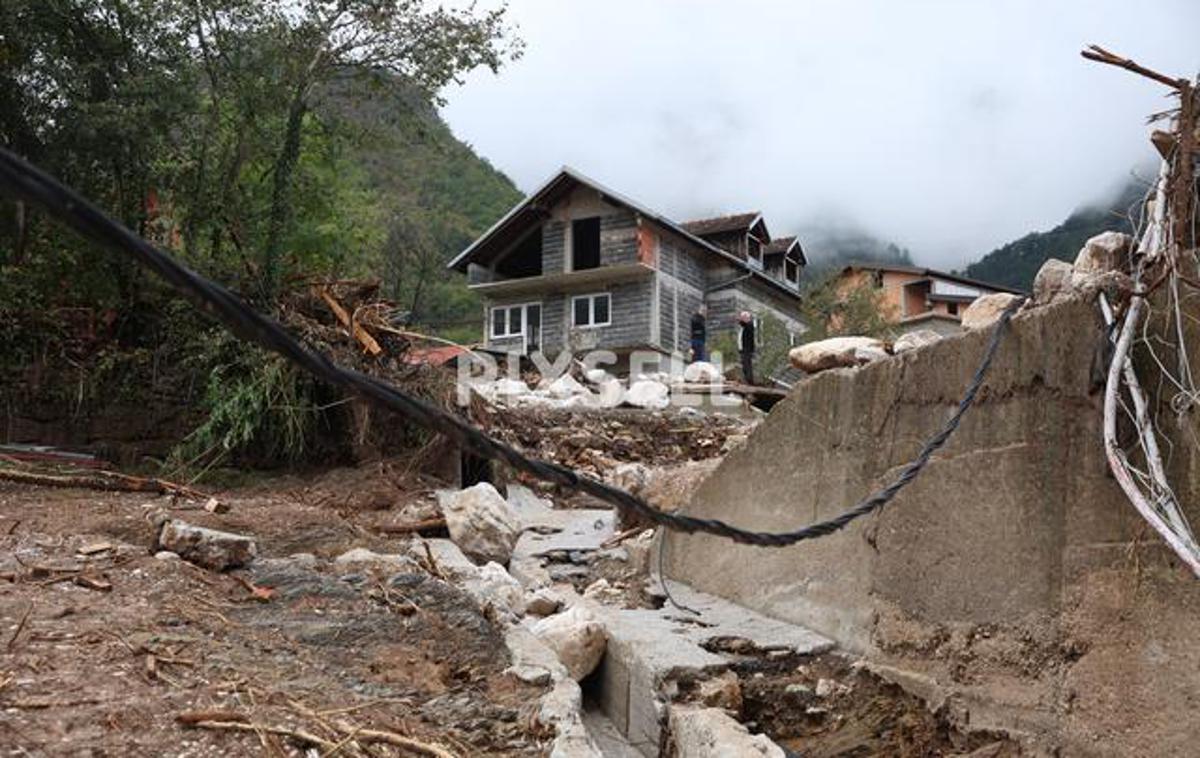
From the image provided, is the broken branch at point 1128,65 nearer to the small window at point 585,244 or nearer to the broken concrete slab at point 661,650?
the broken concrete slab at point 661,650

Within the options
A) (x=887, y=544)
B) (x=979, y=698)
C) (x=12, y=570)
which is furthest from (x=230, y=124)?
(x=979, y=698)

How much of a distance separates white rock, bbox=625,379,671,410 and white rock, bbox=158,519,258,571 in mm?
11436

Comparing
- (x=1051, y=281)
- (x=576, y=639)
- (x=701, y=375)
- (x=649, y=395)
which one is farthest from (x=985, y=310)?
(x=701, y=375)

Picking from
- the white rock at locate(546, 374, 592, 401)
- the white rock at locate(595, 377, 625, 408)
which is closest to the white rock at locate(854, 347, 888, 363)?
the white rock at locate(595, 377, 625, 408)

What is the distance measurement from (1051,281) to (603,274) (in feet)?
82.5

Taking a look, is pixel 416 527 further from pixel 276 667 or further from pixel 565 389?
pixel 565 389

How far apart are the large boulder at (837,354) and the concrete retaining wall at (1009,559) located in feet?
0.82

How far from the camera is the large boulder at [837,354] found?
5090mm

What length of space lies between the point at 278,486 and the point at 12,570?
5.20 meters

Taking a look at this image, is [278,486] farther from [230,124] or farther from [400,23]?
[400,23]

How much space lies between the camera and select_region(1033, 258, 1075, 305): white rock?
136 inches

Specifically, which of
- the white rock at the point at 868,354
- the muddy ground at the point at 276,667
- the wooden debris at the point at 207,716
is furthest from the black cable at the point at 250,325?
the white rock at the point at 868,354

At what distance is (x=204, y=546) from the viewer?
4352mm

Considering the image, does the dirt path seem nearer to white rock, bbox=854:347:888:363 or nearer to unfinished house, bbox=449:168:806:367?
white rock, bbox=854:347:888:363
